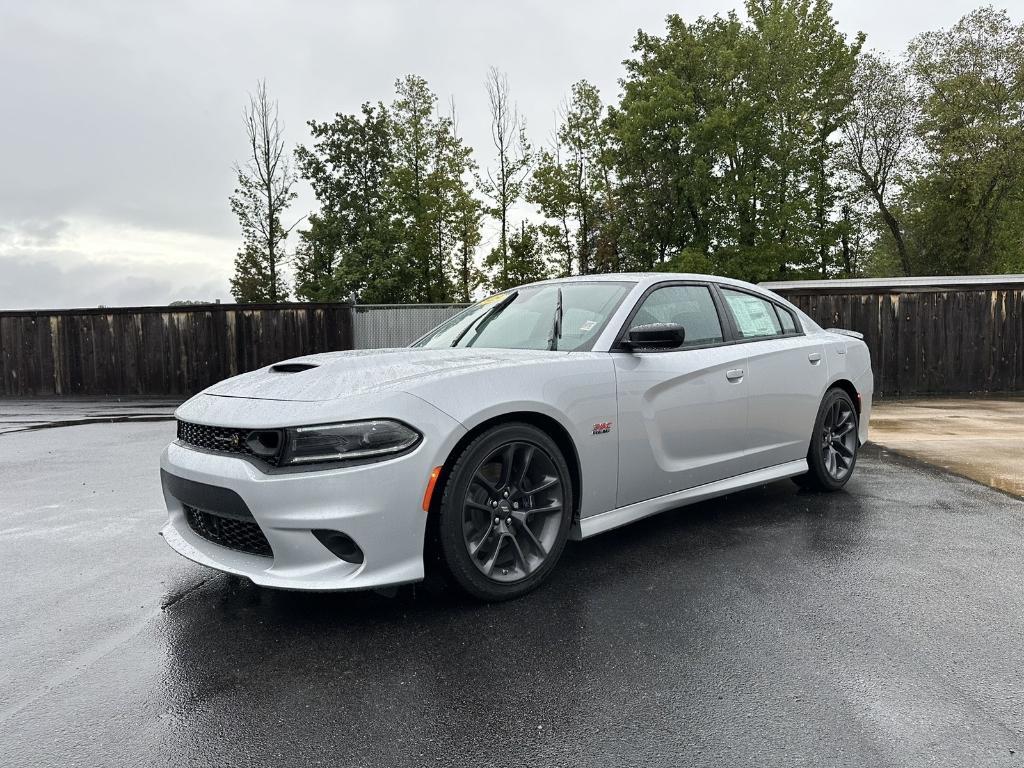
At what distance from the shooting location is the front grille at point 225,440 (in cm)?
259

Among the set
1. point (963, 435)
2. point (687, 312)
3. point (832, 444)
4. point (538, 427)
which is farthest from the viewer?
point (963, 435)

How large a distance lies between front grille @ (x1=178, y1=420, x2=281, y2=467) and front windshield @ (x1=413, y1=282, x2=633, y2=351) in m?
1.51

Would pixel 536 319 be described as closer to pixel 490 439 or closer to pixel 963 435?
pixel 490 439

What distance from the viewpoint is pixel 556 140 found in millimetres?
30250

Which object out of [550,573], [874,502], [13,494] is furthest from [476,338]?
[13,494]

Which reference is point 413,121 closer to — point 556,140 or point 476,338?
point 556,140

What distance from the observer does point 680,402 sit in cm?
360

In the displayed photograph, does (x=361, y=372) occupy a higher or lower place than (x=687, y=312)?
lower

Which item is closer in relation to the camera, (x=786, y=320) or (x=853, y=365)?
(x=786, y=320)

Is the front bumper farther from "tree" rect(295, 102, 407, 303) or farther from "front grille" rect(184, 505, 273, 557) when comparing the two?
"tree" rect(295, 102, 407, 303)

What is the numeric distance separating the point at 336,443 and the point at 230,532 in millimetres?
644

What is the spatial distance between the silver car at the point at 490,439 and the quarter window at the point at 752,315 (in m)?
0.02

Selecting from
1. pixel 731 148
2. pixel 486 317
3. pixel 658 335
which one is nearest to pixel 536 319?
pixel 486 317

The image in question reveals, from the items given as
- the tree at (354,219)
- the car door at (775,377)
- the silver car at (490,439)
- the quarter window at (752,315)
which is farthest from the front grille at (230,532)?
the tree at (354,219)
